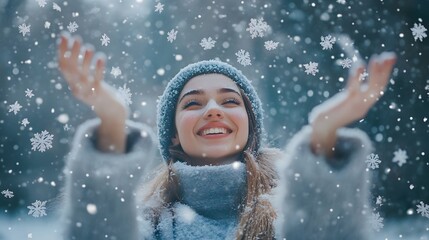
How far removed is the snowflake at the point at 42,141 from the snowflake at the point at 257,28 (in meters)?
0.58

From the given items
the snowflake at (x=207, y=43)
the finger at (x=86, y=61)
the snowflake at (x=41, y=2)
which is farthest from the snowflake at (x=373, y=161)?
the snowflake at (x=41, y=2)

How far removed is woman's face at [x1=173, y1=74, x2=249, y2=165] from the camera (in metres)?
1.00

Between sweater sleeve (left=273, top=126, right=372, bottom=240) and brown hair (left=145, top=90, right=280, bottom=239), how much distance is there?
7 centimetres

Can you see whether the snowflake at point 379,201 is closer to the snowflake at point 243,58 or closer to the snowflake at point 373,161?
the snowflake at point 373,161

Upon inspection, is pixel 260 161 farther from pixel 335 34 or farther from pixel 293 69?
pixel 335 34

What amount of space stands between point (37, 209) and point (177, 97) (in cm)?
47

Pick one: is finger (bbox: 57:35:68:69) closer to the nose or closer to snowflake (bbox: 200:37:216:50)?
the nose

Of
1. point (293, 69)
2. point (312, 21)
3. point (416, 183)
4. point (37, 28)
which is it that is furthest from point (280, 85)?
point (37, 28)

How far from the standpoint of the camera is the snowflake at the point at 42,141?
1193 millimetres

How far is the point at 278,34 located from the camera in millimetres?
1222

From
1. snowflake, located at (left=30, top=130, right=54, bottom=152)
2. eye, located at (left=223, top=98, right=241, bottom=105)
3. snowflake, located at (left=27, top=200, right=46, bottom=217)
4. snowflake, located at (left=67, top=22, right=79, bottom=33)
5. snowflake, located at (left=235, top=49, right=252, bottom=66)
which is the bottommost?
snowflake, located at (left=27, top=200, right=46, bottom=217)

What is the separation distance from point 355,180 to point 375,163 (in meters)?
0.28

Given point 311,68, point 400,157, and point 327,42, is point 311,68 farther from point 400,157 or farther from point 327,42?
point 400,157

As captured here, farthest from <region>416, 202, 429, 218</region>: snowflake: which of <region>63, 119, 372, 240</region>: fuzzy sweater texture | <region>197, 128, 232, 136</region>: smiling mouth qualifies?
<region>197, 128, 232, 136</region>: smiling mouth
